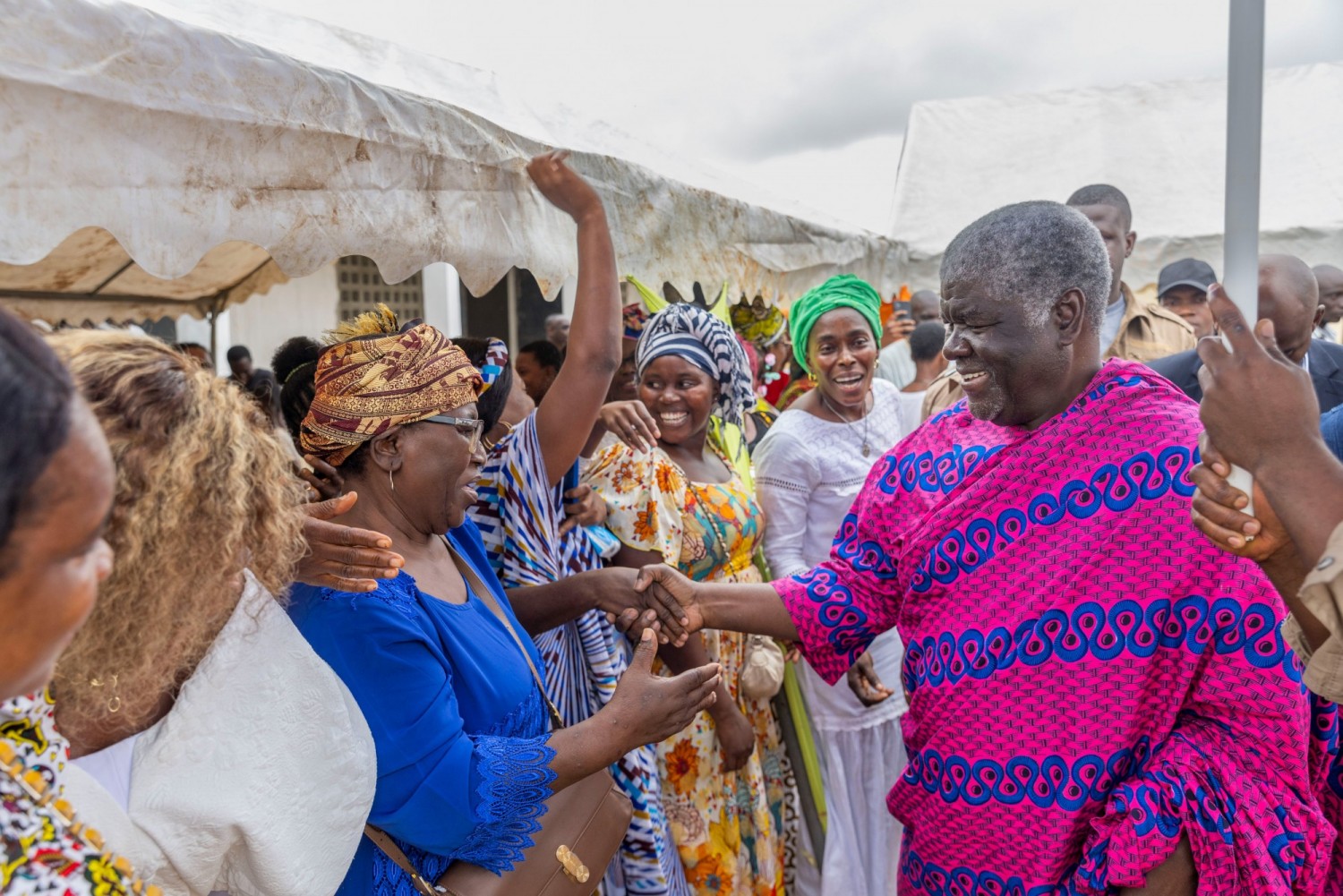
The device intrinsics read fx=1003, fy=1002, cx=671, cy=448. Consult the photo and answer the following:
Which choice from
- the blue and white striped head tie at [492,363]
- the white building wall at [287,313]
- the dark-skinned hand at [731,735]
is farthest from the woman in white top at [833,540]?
the white building wall at [287,313]

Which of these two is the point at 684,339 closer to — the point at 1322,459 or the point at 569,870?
the point at 569,870

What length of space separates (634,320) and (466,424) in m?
2.27

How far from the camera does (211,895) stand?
5.42 ft

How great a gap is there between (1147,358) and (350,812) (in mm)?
3531

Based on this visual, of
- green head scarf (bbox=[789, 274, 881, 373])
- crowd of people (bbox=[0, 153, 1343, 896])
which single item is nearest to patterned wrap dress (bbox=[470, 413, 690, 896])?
crowd of people (bbox=[0, 153, 1343, 896])

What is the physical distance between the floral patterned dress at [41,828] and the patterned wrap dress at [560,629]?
1.49 m

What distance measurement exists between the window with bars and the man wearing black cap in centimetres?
863

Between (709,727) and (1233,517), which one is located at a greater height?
(1233,517)

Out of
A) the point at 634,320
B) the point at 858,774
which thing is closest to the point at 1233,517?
the point at 858,774

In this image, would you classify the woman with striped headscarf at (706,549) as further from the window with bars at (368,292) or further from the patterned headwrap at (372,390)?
the window with bars at (368,292)

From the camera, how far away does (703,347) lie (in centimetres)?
379

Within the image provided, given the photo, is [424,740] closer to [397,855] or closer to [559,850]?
[397,855]

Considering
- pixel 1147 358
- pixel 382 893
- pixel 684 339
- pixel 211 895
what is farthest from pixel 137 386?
pixel 1147 358

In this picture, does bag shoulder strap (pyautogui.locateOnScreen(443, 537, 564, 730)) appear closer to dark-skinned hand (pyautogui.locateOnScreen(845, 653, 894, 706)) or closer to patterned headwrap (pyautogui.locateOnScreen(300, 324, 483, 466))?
patterned headwrap (pyautogui.locateOnScreen(300, 324, 483, 466))
